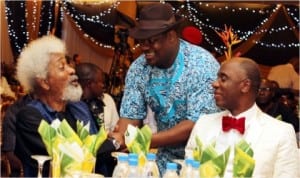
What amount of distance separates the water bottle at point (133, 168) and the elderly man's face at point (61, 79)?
1.06m

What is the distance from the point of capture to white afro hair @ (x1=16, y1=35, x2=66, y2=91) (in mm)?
3221

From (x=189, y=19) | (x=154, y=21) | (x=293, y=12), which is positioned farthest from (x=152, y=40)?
(x=293, y=12)

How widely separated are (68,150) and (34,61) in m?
1.01

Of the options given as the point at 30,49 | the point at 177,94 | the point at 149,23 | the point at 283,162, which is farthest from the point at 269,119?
the point at 30,49

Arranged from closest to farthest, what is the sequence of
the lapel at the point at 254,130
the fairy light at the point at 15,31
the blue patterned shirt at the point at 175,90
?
the lapel at the point at 254,130 < the blue patterned shirt at the point at 175,90 < the fairy light at the point at 15,31

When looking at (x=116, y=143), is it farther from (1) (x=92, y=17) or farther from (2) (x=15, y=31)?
(1) (x=92, y=17)

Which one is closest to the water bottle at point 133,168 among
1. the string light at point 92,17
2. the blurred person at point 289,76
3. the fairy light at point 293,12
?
the blurred person at point 289,76

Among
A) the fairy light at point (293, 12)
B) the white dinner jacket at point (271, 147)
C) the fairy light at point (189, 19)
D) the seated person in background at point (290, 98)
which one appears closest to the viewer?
the white dinner jacket at point (271, 147)

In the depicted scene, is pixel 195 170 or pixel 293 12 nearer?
pixel 195 170

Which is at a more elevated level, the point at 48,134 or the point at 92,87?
the point at 48,134

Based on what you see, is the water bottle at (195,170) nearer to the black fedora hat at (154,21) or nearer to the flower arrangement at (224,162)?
the flower arrangement at (224,162)

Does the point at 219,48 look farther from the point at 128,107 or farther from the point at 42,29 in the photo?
the point at 128,107

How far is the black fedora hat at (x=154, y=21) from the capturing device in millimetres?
3074

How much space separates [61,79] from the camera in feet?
10.6
